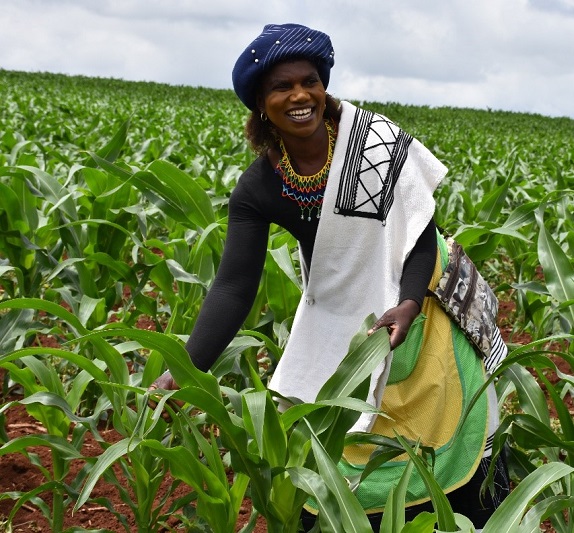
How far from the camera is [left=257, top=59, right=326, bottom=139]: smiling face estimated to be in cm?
194

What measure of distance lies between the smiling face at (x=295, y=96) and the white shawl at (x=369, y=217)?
89mm

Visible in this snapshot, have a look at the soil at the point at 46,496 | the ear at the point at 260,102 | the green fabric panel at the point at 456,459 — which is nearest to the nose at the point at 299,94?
the ear at the point at 260,102

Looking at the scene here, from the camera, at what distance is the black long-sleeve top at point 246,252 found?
2055 mm

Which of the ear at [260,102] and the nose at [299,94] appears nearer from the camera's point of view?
the nose at [299,94]

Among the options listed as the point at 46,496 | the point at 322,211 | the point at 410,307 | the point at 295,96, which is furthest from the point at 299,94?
the point at 46,496

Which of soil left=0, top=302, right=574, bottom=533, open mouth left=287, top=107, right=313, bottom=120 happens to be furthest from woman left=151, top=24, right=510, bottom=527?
soil left=0, top=302, right=574, bottom=533

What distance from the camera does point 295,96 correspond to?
6.35 feet

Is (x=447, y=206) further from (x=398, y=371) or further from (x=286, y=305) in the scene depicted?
(x=398, y=371)

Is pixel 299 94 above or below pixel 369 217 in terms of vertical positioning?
above

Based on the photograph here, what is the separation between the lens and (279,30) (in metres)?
1.95

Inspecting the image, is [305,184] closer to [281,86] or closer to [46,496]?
[281,86]

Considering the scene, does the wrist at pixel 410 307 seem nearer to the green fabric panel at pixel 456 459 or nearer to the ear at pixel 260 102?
the green fabric panel at pixel 456 459

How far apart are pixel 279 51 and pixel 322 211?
35 centimetres

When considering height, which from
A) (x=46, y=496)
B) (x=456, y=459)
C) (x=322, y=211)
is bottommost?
(x=46, y=496)
